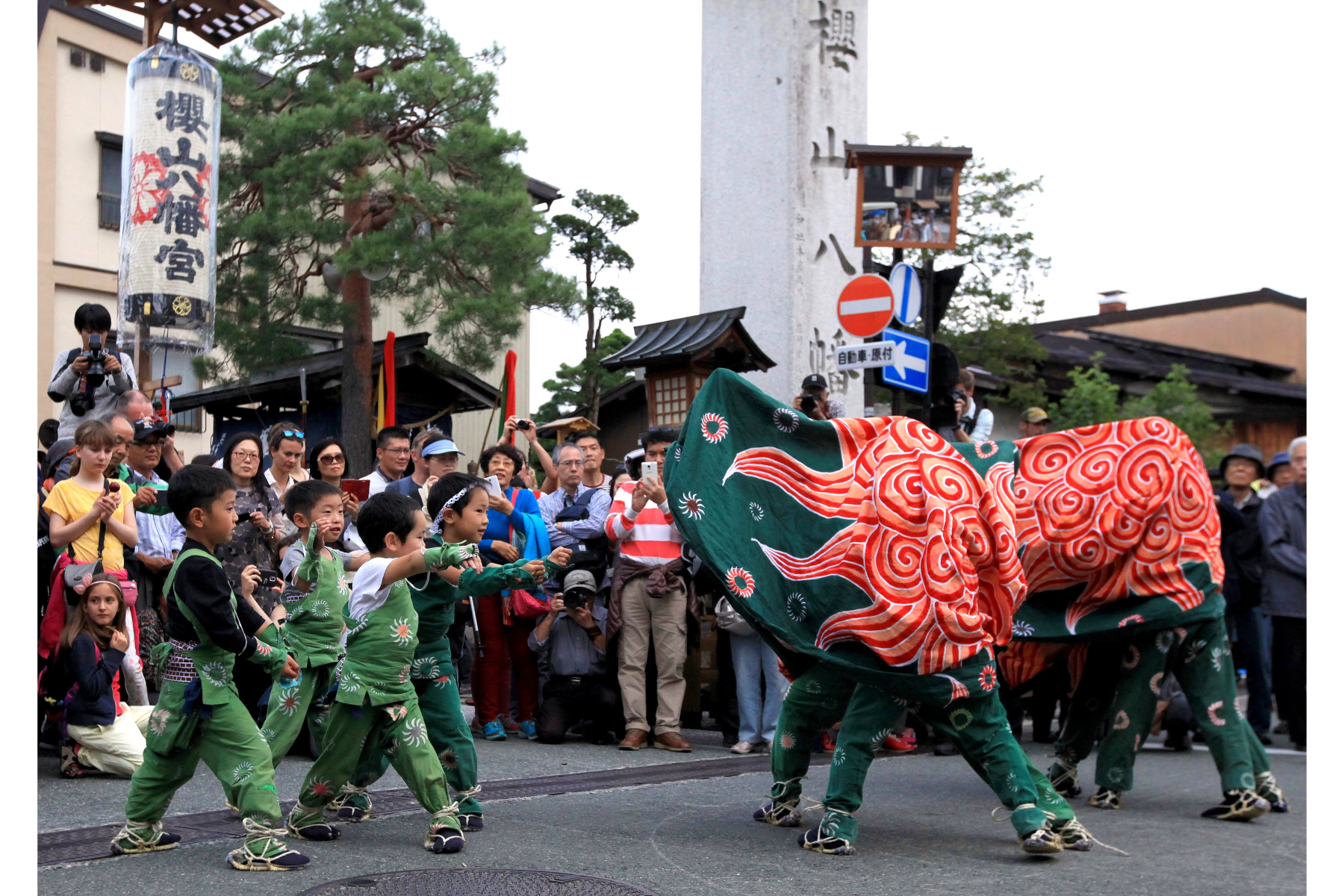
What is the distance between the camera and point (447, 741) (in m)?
5.43

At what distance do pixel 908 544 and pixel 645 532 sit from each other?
135 inches

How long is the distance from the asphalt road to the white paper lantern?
6157 millimetres

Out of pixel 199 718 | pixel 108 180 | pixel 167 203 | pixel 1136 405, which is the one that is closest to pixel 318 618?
pixel 199 718

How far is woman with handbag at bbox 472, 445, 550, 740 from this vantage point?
8.33m

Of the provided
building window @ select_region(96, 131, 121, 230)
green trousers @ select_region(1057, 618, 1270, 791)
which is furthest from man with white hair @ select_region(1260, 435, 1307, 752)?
building window @ select_region(96, 131, 121, 230)

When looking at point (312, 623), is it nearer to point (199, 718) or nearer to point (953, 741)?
point (199, 718)

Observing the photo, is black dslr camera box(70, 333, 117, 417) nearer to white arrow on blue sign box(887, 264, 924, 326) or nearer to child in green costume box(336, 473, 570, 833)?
child in green costume box(336, 473, 570, 833)

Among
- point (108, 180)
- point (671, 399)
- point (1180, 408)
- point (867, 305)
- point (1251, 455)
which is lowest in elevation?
point (1251, 455)

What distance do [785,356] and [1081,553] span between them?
26.1 feet

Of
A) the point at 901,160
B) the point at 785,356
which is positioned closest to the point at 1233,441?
the point at 785,356

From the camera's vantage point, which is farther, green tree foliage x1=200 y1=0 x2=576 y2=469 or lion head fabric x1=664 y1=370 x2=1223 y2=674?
green tree foliage x1=200 y1=0 x2=576 y2=469

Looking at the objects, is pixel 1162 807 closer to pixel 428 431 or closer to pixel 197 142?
pixel 428 431

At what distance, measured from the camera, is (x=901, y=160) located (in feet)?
32.5

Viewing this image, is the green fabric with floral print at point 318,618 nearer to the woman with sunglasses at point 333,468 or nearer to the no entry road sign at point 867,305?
the woman with sunglasses at point 333,468
